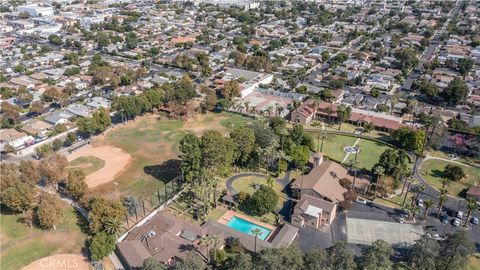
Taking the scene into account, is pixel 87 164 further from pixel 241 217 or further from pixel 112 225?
pixel 241 217

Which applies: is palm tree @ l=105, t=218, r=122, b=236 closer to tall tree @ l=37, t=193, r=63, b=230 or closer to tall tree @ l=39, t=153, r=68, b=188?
tall tree @ l=37, t=193, r=63, b=230

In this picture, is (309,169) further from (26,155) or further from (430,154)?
(26,155)

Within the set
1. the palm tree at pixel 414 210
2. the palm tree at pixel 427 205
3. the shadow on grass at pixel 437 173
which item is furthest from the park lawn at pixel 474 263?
the shadow on grass at pixel 437 173

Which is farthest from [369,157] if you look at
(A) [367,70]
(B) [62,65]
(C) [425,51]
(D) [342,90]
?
(B) [62,65]

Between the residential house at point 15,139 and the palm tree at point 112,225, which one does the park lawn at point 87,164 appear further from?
the palm tree at point 112,225

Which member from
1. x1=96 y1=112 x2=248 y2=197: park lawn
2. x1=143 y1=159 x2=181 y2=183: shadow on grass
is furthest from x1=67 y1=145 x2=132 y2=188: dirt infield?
x1=143 y1=159 x2=181 y2=183: shadow on grass

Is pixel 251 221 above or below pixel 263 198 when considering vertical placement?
below
